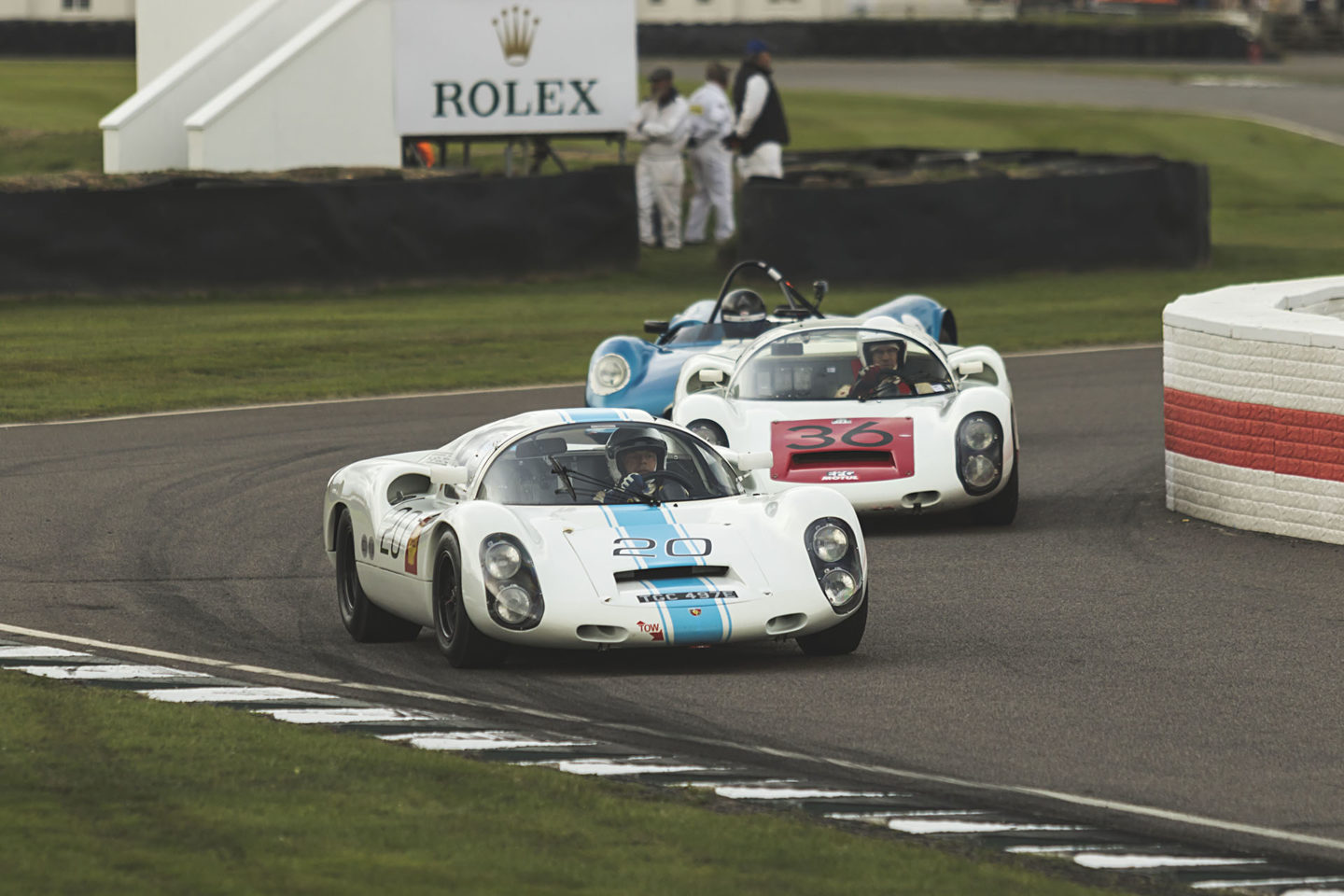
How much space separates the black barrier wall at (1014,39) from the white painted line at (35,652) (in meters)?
53.9

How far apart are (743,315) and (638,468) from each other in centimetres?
746

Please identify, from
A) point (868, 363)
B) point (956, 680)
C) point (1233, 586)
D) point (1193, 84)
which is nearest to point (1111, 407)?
point (868, 363)

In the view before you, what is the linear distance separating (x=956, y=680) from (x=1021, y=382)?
1171 centimetres

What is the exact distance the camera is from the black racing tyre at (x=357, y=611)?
32.6ft

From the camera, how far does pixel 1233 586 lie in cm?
1114

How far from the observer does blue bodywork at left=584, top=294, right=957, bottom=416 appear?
52.8 feet

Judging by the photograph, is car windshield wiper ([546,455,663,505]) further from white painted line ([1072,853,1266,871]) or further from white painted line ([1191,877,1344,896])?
white painted line ([1191,877,1344,896])

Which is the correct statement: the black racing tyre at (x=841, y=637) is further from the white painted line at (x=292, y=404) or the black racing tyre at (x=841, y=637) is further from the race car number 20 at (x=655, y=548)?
the white painted line at (x=292, y=404)

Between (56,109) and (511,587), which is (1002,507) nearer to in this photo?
(511,587)

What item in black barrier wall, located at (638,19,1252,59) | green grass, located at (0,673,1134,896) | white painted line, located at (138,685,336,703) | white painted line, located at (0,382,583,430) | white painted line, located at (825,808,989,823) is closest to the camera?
green grass, located at (0,673,1134,896)

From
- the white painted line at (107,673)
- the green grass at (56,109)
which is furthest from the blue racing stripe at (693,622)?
the green grass at (56,109)

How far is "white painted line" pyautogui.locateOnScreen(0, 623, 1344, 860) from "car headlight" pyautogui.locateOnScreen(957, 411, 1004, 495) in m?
5.12

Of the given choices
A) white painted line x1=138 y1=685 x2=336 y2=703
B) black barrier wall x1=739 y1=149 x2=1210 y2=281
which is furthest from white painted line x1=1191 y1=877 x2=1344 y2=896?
black barrier wall x1=739 y1=149 x2=1210 y2=281

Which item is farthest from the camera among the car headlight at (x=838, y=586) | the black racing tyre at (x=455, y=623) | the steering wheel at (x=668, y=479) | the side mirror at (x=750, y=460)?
the side mirror at (x=750, y=460)
